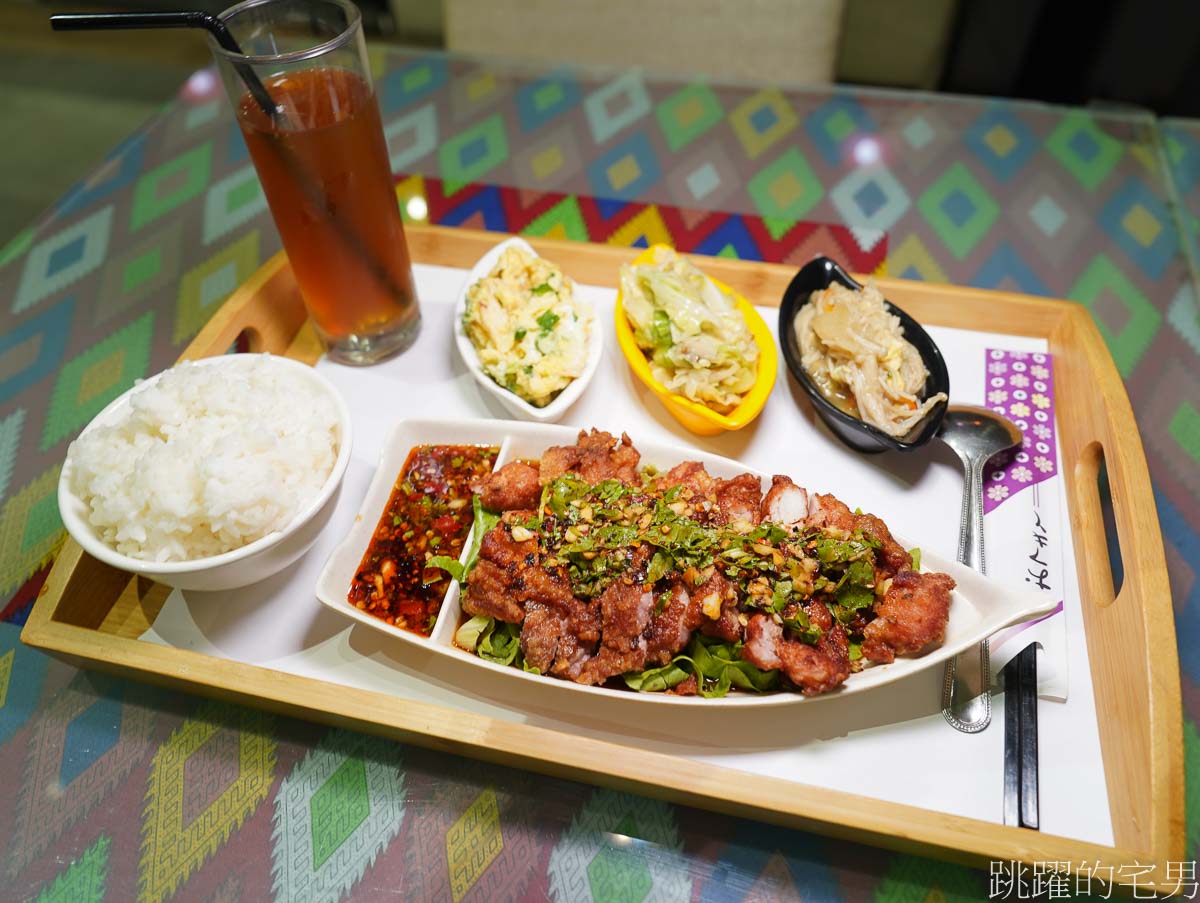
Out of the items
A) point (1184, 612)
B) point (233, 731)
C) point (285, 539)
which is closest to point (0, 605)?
point (233, 731)

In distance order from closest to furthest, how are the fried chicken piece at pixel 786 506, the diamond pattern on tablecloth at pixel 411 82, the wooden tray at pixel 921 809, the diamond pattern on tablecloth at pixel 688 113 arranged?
the wooden tray at pixel 921 809 < the fried chicken piece at pixel 786 506 < the diamond pattern on tablecloth at pixel 688 113 < the diamond pattern on tablecloth at pixel 411 82

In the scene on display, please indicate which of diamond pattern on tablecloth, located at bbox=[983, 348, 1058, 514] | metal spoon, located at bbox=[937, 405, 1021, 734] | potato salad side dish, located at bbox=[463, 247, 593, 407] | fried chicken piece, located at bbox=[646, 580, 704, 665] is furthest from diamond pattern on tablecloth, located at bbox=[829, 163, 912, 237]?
fried chicken piece, located at bbox=[646, 580, 704, 665]

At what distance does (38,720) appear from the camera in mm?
1867

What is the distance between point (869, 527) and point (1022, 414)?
2.70ft

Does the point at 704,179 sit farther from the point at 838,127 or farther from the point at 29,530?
the point at 29,530

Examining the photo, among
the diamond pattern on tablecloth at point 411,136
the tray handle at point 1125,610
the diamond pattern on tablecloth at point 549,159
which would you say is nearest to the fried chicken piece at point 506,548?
the tray handle at point 1125,610

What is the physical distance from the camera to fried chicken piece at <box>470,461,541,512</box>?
1.87 metres

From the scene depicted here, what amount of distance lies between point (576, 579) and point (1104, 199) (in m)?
2.81

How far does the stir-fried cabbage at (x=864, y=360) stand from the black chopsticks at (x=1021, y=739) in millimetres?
651

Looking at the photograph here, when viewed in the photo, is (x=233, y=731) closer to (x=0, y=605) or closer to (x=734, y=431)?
(x=0, y=605)

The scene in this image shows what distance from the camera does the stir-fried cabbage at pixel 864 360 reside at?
209 cm

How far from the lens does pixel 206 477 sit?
1.67 metres

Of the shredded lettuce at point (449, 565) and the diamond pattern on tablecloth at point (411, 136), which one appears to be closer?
the shredded lettuce at point (449, 565)

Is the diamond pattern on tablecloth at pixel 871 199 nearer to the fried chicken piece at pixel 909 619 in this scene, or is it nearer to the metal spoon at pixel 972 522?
the metal spoon at pixel 972 522
